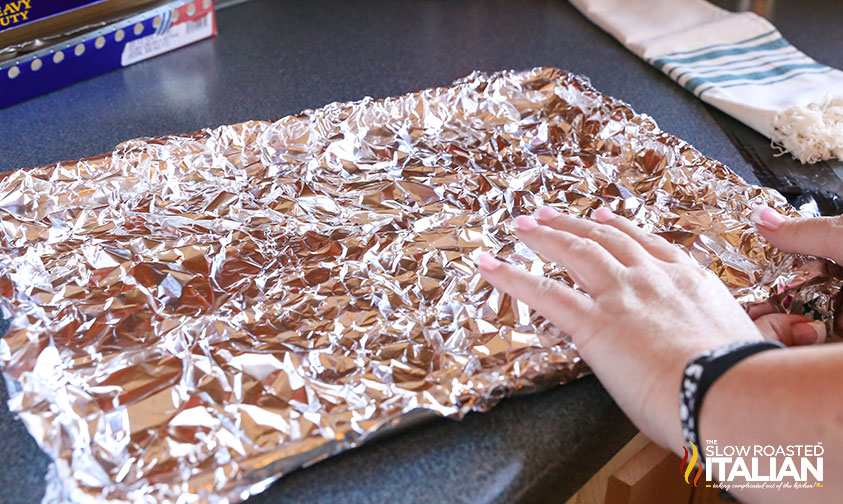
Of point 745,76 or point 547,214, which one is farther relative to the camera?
point 745,76

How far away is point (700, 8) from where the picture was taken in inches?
49.4

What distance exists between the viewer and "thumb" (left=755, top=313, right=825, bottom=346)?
0.61 metres

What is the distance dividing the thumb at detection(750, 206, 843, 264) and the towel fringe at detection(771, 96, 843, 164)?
0.75ft

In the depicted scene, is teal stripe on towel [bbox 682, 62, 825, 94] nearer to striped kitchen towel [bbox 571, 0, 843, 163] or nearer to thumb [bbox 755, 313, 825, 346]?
striped kitchen towel [bbox 571, 0, 843, 163]

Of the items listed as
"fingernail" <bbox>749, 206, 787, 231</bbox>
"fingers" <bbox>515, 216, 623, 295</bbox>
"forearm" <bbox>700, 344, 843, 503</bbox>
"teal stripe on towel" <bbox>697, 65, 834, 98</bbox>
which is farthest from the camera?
"teal stripe on towel" <bbox>697, 65, 834, 98</bbox>

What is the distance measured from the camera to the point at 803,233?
666 mm

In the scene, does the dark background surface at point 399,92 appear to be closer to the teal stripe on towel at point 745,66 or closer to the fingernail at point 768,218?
the teal stripe on towel at point 745,66

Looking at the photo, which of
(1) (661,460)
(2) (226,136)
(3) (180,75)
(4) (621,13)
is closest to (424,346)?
(1) (661,460)

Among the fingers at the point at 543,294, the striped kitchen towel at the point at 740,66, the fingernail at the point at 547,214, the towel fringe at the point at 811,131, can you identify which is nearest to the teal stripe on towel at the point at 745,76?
the striped kitchen towel at the point at 740,66

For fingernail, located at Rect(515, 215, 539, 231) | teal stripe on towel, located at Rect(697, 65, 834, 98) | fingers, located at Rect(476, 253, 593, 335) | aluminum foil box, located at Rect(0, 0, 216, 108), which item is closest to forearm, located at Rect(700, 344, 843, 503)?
fingers, located at Rect(476, 253, 593, 335)

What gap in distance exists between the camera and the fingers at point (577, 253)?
568mm

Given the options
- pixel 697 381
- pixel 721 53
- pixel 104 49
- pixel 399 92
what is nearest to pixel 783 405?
pixel 697 381

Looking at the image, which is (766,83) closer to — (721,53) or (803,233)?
(721,53)

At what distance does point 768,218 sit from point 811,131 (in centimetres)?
27
